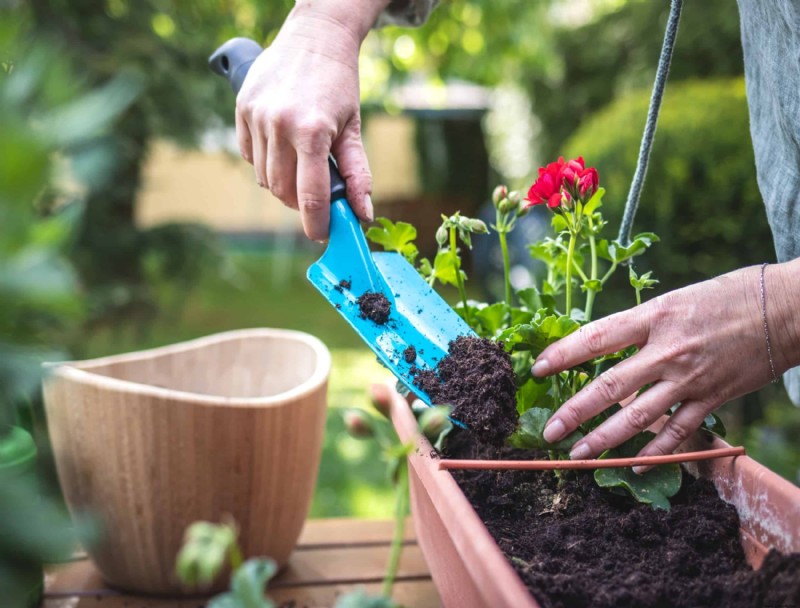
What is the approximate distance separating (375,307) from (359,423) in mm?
520

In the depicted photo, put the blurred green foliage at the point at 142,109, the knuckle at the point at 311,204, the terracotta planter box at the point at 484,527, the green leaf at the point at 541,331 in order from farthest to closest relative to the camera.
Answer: the blurred green foliage at the point at 142,109, the knuckle at the point at 311,204, the green leaf at the point at 541,331, the terracotta planter box at the point at 484,527

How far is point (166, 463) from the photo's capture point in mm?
1063

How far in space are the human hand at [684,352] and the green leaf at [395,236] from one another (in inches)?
14.0

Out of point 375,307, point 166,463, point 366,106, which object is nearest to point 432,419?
point 375,307

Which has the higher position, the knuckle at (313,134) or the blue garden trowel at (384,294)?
the knuckle at (313,134)

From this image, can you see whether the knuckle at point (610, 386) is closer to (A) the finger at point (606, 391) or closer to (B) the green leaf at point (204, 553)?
(A) the finger at point (606, 391)

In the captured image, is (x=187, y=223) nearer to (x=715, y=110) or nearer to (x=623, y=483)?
(x=715, y=110)

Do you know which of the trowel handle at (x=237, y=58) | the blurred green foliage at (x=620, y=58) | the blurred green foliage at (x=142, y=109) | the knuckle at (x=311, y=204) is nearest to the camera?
the knuckle at (x=311, y=204)

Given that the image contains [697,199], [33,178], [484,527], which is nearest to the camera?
[33,178]

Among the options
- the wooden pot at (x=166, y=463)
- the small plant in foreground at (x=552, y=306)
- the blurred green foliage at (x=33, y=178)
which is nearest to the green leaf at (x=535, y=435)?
the small plant in foreground at (x=552, y=306)

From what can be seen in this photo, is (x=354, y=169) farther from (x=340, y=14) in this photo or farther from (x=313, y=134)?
(x=340, y=14)

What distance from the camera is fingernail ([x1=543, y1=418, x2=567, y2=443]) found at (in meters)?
0.91

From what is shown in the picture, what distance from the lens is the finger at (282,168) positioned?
3.48 feet

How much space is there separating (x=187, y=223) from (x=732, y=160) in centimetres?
254
